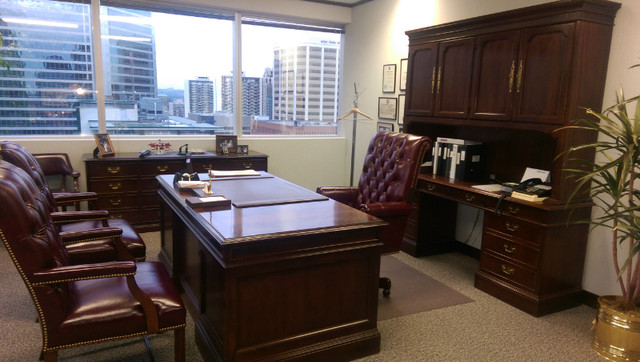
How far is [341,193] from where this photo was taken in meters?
3.55

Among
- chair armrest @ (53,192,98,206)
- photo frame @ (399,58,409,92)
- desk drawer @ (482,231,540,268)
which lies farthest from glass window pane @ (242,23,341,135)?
desk drawer @ (482,231,540,268)

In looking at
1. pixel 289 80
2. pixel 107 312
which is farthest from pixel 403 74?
pixel 107 312

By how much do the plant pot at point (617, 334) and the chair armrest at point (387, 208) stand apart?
1346 mm

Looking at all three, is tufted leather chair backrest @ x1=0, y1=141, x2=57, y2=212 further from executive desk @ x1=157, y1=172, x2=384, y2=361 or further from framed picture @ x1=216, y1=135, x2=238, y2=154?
framed picture @ x1=216, y1=135, x2=238, y2=154

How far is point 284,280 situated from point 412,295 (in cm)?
150

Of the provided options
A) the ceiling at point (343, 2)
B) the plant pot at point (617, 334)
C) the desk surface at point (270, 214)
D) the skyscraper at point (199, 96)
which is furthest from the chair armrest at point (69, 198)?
the ceiling at point (343, 2)

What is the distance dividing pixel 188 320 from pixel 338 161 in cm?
382

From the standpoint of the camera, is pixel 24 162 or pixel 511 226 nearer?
pixel 24 162

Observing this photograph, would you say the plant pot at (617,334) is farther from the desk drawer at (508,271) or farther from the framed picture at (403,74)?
the framed picture at (403,74)

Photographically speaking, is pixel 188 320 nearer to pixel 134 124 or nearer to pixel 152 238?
pixel 152 238

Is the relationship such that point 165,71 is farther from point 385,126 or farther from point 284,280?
point 284,280

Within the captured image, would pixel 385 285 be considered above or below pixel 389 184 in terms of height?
below

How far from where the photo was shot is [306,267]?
225cm

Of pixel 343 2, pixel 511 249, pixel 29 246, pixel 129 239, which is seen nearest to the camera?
pixel 29 246
